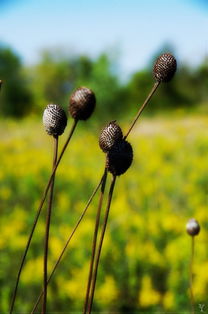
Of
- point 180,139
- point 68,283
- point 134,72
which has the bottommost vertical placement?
point 68,283

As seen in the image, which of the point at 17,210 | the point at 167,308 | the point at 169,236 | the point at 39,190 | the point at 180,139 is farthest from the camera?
the point at 180,139

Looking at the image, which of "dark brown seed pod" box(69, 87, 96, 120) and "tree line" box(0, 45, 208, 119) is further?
"tree line" box(0, 45, 208, 119)

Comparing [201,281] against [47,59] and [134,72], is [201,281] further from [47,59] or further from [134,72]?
[47,59]

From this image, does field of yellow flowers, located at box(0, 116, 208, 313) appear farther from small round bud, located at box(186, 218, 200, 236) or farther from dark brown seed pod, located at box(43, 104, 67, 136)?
dark brown seed pod, located at box(43, 104, 67, 136)

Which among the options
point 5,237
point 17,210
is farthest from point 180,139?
point 5,237

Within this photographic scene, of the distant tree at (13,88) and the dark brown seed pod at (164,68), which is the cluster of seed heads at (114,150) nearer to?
the dark brown seed pod at (164,68)

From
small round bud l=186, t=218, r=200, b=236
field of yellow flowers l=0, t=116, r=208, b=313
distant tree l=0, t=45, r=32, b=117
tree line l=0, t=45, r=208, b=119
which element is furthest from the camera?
distant tree l=0, t=45, r=32, b=117

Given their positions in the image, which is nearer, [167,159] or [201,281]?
[201,281]

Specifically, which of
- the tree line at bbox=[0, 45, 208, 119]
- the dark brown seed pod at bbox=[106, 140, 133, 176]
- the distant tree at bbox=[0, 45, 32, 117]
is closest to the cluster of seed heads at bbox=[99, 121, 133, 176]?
the dark brown seed pod at bbox=[106, 140, 133, 176]
